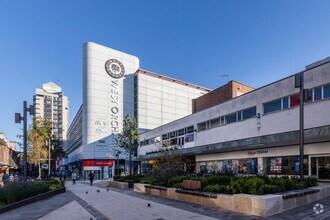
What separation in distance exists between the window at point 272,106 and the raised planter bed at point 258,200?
1255 cm

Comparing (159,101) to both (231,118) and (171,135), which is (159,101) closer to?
(171,135)

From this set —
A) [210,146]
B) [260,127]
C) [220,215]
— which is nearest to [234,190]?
[220,215]

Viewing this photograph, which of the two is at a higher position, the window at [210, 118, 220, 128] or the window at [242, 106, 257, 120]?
the window at [242, 106, 257, 120]

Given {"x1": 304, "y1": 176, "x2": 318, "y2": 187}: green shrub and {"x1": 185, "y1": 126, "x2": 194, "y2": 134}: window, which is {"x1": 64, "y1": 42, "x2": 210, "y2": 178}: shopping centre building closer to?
{"x1": 185, "y1": 126, "x2": 194, "y2": 134}: window

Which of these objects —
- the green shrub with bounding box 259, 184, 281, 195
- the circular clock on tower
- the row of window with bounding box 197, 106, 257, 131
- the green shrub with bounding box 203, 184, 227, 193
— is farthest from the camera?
the circular clock on tower

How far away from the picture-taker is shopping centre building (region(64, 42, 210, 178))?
63438mm

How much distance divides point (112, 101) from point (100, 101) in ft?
9.98

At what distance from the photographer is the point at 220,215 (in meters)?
10.1

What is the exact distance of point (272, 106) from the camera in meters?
25.4

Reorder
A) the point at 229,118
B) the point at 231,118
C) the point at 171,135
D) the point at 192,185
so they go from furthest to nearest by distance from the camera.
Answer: the point at 171,135 < the point at 229,118 < the point at 231,118 < the point at 192,185

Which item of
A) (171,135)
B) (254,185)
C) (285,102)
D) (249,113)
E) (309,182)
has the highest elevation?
(285,102)

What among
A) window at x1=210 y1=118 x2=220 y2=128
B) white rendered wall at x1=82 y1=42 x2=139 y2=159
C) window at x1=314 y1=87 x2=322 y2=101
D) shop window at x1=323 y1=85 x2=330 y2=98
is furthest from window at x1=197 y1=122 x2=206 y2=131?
white rendered wall at x1=82 y1=42 x2=139 y2=159

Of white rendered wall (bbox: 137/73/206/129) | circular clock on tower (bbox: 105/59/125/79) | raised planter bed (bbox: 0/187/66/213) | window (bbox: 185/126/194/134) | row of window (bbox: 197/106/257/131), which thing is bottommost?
raised planter bed (bbox: 0/187/66/213)

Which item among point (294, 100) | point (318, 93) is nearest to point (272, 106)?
point (294, 100)
